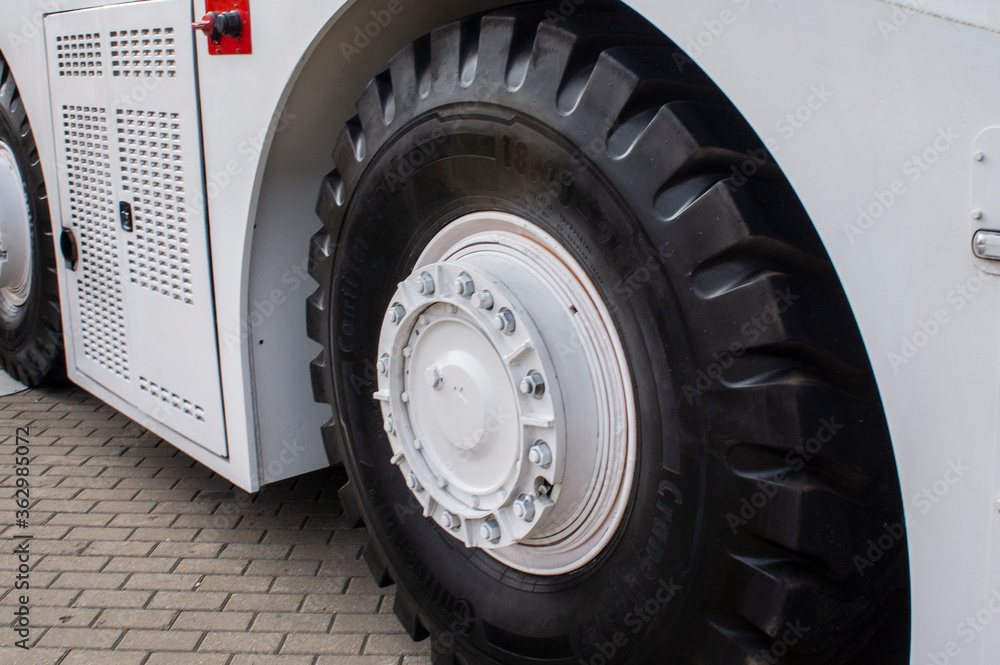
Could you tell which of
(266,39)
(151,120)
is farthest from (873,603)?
(151,120)

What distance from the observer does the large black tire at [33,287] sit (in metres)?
3.64

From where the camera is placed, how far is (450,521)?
187cm

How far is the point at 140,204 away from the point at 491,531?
166cm

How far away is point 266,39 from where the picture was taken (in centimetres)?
215

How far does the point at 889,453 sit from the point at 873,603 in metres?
0.27

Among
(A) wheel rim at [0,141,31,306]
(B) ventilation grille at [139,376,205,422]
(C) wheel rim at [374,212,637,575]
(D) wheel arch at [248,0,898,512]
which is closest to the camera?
(C) wheel rim at [374,212,637,575]

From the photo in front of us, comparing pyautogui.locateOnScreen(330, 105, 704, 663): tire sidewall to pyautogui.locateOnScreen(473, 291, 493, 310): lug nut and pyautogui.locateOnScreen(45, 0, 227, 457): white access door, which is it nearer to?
pyautogui.locateOnScreen(473, 291, 493, 310): lug nut

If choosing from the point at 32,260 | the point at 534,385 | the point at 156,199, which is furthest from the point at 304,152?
the point at 32,260

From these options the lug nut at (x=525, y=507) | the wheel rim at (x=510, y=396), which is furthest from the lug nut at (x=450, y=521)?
the lug nut at (x=525, y=507)

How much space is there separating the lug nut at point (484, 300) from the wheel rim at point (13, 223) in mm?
2812

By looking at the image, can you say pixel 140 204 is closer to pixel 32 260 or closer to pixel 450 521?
pixel 32 260

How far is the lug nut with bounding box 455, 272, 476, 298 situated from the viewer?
67.7 inches

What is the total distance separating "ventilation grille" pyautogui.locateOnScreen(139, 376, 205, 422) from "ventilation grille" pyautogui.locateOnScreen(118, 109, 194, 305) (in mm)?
321

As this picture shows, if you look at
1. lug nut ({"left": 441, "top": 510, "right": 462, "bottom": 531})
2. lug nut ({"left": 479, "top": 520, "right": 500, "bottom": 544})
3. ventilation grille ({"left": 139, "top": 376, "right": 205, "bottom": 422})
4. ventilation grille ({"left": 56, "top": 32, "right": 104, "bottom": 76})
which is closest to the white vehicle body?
lug nut ({"left": 479, "top": 520, "right": 500, "bottom": 544})
